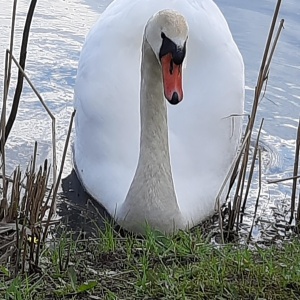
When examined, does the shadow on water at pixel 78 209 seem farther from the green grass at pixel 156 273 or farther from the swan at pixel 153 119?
the green grass at pixel 156 273

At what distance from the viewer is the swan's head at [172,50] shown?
369cm

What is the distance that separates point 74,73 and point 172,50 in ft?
9.62

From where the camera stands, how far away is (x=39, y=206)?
3279 millimetres

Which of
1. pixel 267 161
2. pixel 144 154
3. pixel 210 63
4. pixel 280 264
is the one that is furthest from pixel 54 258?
pixel 267 161

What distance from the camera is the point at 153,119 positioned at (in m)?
4.21

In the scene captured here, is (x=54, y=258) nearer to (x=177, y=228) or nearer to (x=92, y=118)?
(x=177, y=228)

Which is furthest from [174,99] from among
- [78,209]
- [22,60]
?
[78,209]

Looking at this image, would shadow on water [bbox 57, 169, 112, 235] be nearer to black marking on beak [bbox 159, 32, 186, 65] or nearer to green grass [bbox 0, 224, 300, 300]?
green grass [bbox 0, 224, 300, 300]

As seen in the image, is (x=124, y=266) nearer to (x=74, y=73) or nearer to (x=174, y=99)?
(x=174, y=99)

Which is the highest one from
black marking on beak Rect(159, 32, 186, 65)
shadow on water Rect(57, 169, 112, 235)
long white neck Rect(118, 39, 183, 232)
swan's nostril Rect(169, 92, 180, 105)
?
black marking on beak Rect(159, 32, 186, 65)

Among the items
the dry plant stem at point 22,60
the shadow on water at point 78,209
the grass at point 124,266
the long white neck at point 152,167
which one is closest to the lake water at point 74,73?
the shadow on water at point 78,209

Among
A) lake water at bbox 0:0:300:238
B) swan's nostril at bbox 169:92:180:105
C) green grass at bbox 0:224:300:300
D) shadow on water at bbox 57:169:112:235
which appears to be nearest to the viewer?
green grass at bbox 0:224:300:300

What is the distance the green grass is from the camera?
2949mm

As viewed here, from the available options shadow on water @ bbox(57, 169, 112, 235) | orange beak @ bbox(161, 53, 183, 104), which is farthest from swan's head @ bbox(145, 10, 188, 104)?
shadow on water @ bbox(57, 169, 112, 235)
